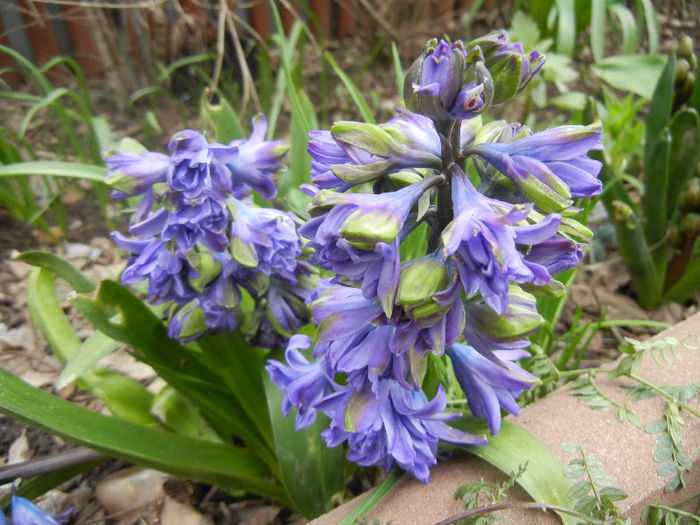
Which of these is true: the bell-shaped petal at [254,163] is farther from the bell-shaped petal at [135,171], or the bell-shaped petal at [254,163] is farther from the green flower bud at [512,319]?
the green flower bud at [512,319]

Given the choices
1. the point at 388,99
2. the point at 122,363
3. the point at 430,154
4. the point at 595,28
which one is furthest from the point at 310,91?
the point at 430,154

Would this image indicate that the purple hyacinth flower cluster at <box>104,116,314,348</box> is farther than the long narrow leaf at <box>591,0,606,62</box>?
No

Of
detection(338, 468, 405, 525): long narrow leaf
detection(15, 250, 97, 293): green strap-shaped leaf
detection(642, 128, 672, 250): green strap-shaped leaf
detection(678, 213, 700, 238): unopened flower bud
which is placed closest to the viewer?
detection(338, 468, 405, 525): long narrow leaf

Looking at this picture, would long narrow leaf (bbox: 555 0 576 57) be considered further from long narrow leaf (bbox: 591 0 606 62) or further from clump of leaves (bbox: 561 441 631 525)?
clump of leaves (bbox: 561 441 631 525)

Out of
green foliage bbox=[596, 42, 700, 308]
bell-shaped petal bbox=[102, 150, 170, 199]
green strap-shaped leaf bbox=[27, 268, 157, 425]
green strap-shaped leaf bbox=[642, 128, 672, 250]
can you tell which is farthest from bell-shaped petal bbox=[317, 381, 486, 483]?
green strap-shaped leaf bbox=[642, 128, 672, 250]

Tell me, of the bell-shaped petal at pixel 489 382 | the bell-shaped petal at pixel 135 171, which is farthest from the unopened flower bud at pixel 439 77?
the bell-shaped petal at pixel 135 171

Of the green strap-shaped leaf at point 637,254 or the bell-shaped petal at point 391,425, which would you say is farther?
the green strap-shaped leaf at point 637,254

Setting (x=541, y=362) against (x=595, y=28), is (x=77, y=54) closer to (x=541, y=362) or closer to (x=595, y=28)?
(x=595, y=28)
